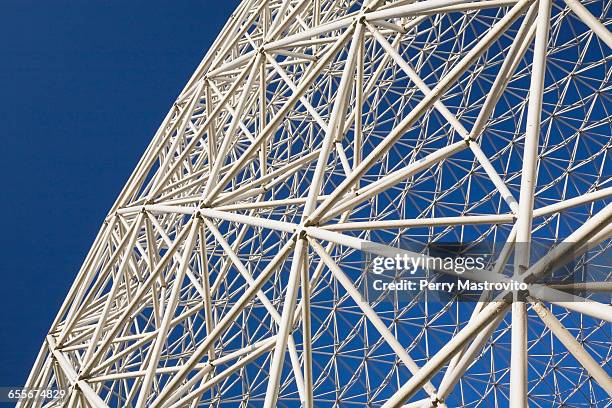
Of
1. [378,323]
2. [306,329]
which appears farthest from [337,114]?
[378,323]

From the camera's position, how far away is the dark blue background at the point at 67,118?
40750mm

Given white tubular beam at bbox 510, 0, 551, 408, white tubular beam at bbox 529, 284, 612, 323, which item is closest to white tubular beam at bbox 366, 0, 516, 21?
white tubular beam at bbox 510, 0, 551, 408

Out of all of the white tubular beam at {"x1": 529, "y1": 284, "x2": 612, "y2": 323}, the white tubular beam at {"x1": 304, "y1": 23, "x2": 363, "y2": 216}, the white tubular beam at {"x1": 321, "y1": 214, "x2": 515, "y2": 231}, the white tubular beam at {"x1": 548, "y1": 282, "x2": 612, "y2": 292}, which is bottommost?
the white tubular beam at {"x1": 529, "y1": 284, "x2": 612, "y2": 323}

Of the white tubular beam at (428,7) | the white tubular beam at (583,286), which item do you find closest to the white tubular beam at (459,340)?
the white tubular beam at (583,286)

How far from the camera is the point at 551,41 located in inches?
1268

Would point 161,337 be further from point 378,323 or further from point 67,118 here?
point 67,118

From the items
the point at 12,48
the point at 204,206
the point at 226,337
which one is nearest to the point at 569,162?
the point at 226,337

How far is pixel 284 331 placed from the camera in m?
11.0

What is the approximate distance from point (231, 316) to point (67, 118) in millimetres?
33134

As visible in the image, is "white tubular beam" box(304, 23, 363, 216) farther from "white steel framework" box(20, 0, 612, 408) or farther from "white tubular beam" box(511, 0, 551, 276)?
"white tubular beam" box(511, 0, 551, 276)

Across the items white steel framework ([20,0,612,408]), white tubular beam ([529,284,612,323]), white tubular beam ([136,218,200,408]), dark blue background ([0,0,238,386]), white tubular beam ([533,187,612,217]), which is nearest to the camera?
white tubular beam ([529,284,612,323])

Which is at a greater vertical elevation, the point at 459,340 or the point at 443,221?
the point at 443,221

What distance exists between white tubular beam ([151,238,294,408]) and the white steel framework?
0.05 meters

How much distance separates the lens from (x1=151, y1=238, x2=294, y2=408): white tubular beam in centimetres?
1211
